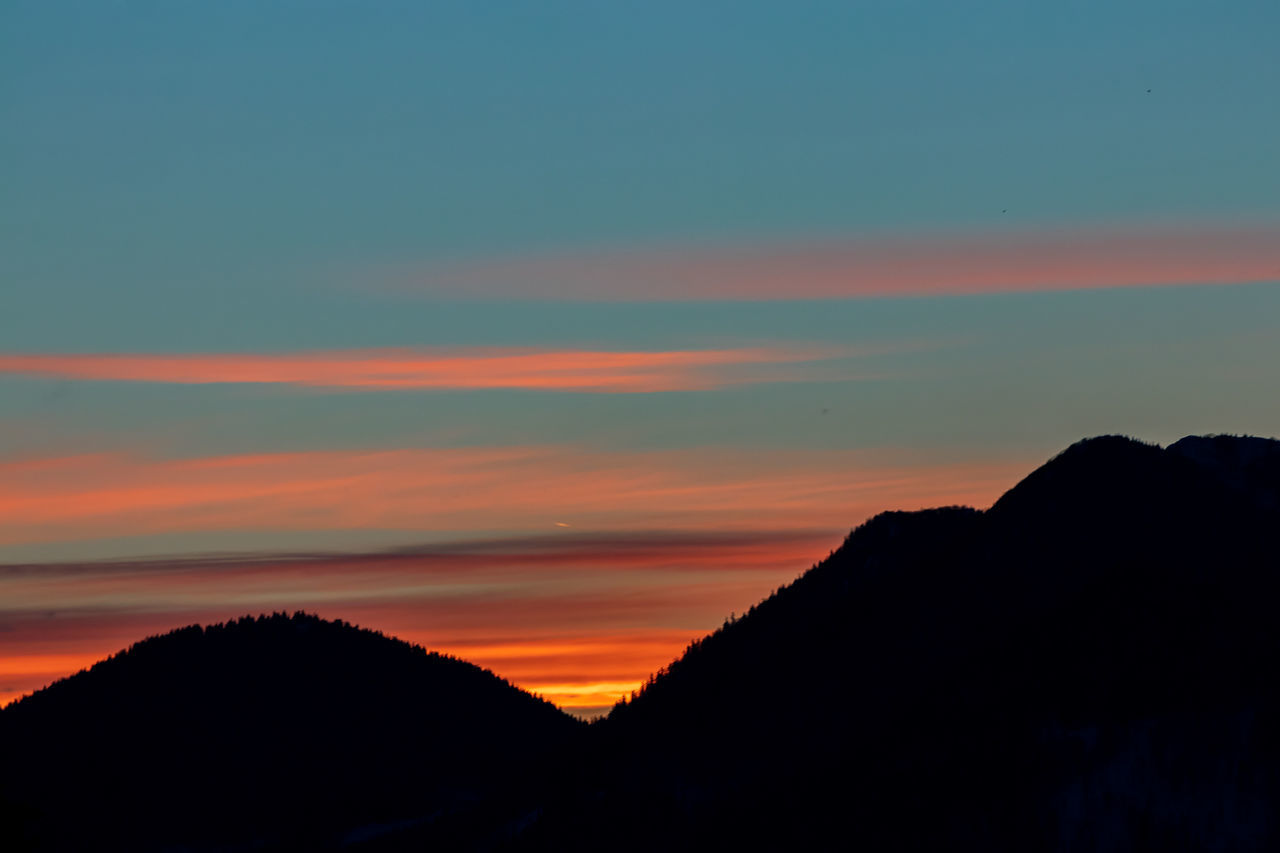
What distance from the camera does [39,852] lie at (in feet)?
306
